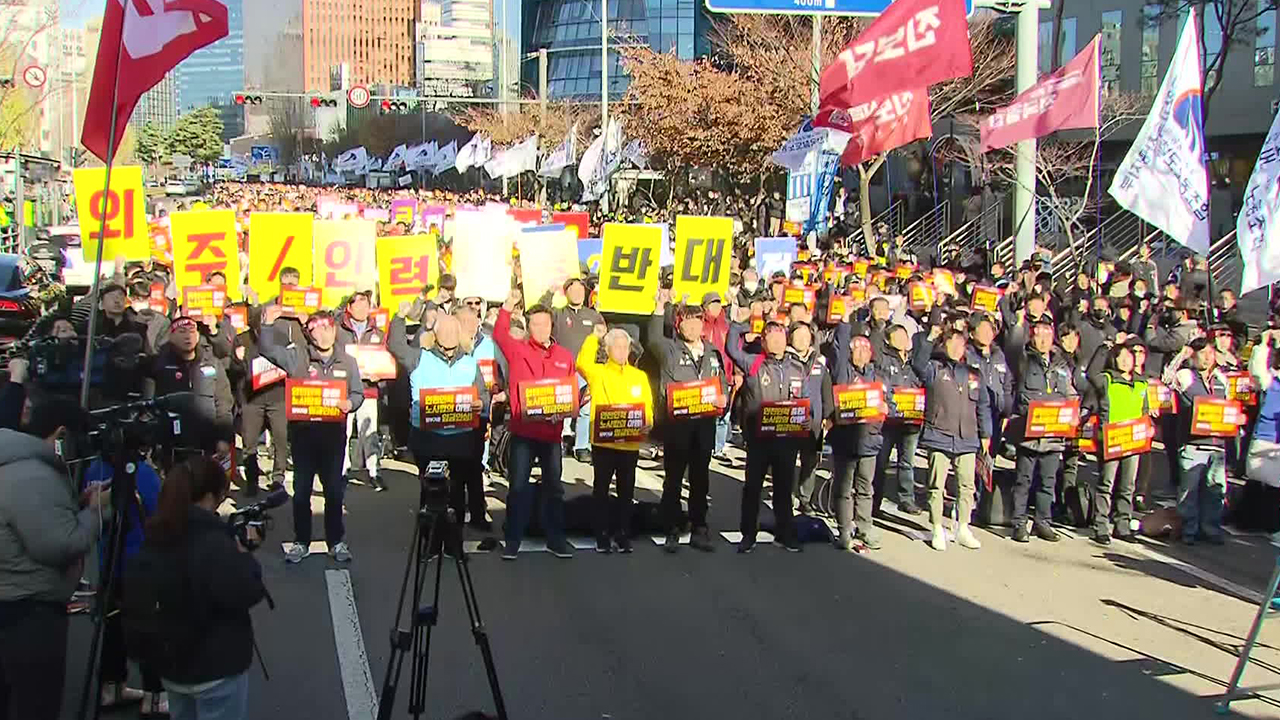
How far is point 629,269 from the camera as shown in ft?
43.0

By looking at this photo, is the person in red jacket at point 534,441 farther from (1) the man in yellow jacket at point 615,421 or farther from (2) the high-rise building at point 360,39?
(2) the high-rise building at point 360,39

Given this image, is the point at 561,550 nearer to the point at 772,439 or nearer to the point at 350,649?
the point at 772,439

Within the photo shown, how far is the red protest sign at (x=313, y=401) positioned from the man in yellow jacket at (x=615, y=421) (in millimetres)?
1852

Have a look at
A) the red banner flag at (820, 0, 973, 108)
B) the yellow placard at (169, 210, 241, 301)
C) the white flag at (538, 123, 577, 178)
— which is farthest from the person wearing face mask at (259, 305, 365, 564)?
the white flag at (538, 123, 577, 178)

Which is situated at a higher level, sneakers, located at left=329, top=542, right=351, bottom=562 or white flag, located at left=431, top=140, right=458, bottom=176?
white flag, located at left=431, top=140, right=458, bottom=176

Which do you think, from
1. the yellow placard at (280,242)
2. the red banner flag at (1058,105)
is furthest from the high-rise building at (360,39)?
the red banner flag at (1058,105)

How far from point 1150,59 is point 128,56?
1172 inches

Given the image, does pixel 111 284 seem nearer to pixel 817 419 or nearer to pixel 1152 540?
pixel 817 419

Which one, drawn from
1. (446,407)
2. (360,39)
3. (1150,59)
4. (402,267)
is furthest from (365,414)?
(360,39)

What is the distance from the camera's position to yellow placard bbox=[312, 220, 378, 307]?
14.5 meters

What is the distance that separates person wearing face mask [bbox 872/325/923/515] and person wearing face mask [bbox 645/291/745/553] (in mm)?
1390

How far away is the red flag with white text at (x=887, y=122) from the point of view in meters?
14.3

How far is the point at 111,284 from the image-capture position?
1245 cm

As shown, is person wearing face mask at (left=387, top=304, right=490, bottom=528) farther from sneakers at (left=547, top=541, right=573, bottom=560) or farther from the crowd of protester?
sneakers at (left=547, top=541, right=573, bottom=560)
